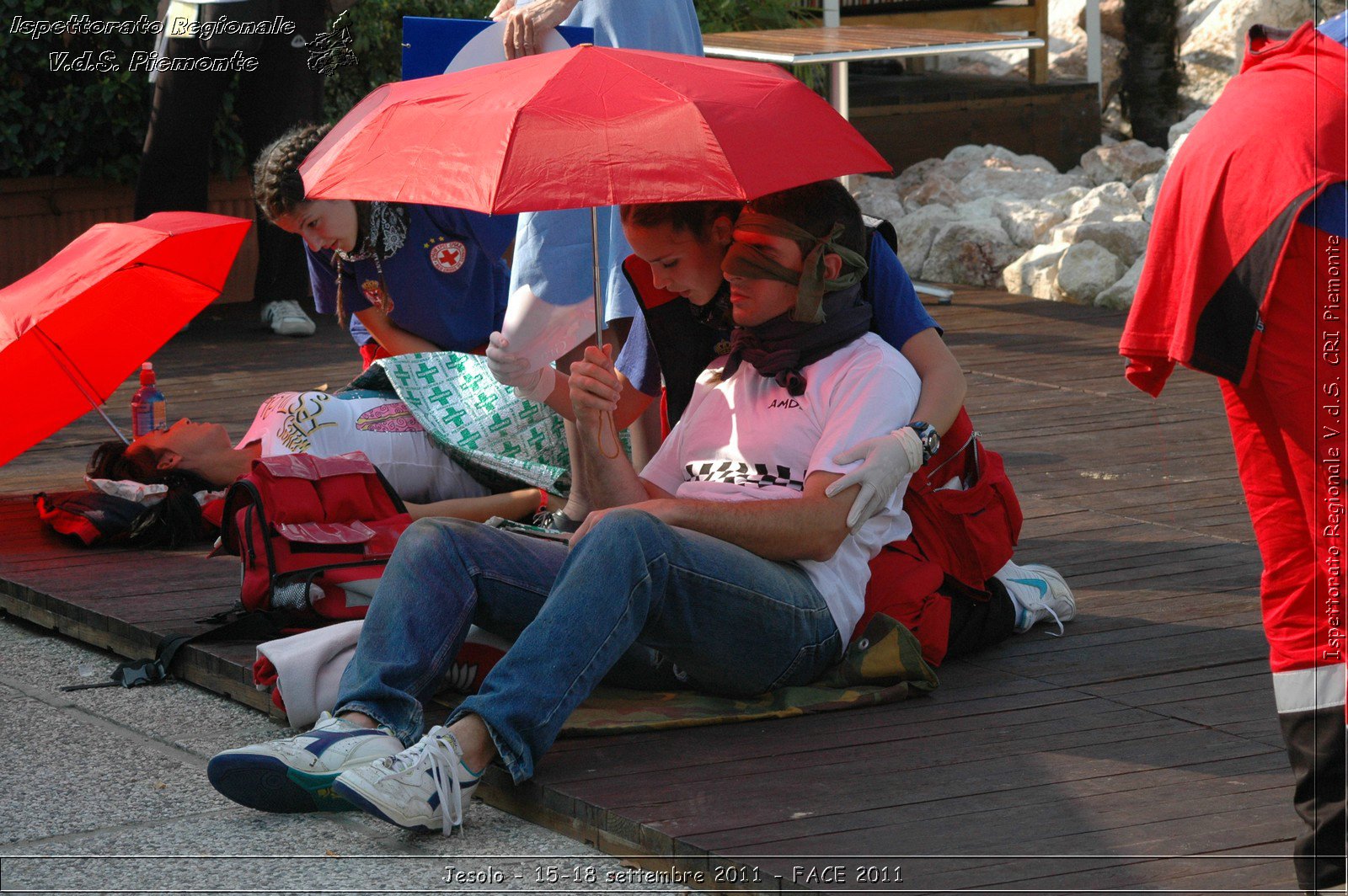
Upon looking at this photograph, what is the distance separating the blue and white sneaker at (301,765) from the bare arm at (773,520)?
55 cm

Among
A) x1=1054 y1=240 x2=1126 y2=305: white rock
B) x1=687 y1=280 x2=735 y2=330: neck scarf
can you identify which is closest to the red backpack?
x1=687 y1=280 x2=735 y2=330: neck scarf

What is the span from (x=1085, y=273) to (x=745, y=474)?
545 centimetres

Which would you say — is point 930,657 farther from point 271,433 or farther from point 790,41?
point 790,41

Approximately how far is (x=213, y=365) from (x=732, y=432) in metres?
4.29

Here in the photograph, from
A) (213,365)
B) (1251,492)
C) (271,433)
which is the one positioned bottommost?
(213,365)

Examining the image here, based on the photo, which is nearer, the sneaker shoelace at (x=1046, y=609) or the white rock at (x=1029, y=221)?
the sneaker shoelace at (x=1046, y=609)

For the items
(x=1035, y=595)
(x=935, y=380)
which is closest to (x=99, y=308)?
(x=935, y=380)

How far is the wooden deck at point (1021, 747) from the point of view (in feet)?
8.44

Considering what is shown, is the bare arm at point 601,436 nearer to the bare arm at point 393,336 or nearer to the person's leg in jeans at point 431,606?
the person's leg in jeans at point 431,606

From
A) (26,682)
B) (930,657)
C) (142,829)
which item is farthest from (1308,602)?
(26,682)

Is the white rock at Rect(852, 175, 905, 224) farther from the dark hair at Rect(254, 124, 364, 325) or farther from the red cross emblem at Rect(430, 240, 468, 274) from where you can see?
the dark hair at Rect(254, 124, 364, 325)

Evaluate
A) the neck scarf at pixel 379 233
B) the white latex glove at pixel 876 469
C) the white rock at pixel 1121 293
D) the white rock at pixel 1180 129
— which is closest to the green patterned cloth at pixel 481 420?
the neck scarf at pixel 379 233

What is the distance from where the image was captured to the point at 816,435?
10.6 ft

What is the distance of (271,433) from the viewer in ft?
14.5
